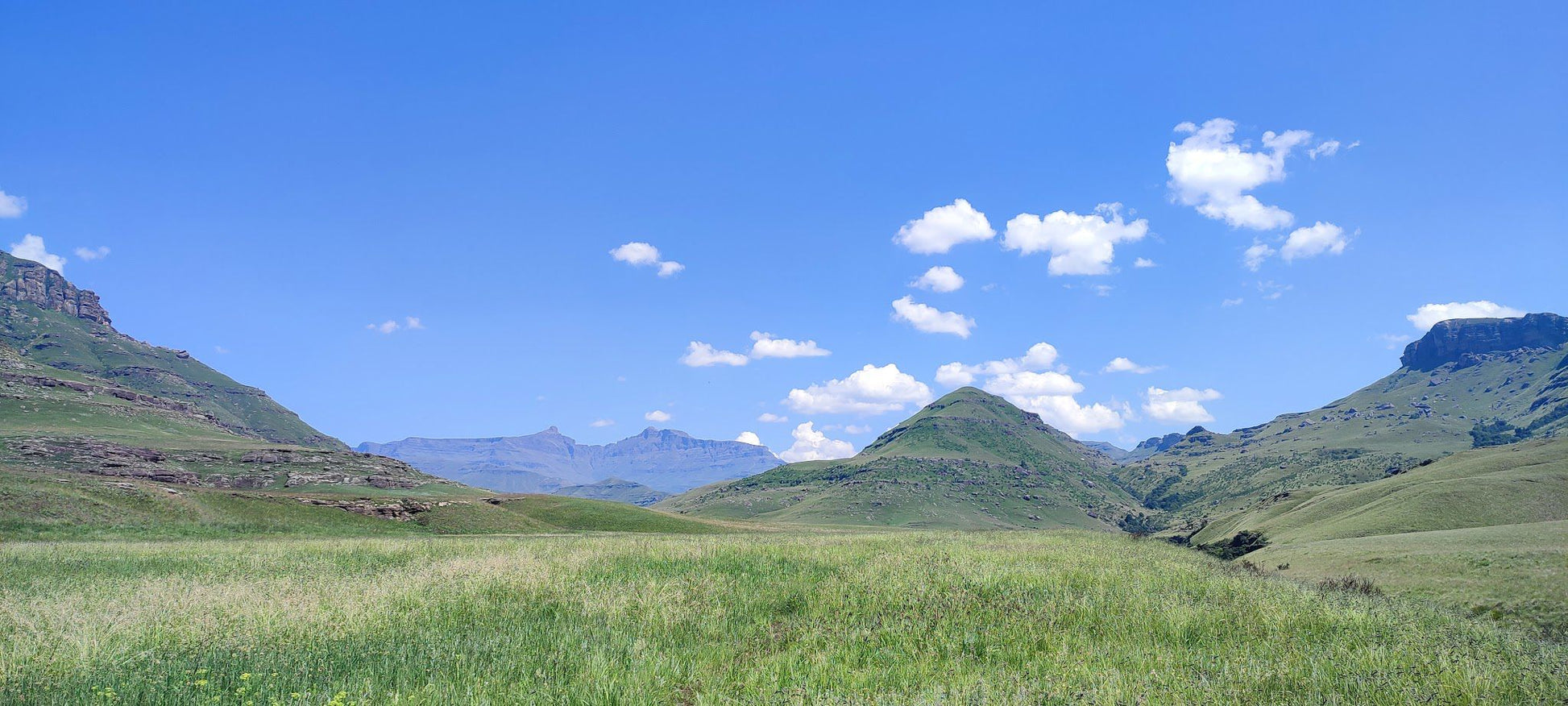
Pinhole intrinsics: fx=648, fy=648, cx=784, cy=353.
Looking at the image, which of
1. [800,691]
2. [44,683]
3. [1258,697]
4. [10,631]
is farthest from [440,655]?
[1258,697]

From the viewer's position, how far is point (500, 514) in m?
73.6

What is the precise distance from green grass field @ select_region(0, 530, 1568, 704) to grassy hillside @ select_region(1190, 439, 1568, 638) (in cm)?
603

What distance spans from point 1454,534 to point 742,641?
36900 millimetres

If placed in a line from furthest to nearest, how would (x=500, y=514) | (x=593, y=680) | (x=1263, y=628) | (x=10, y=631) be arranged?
(x=500, y=514) < (x=1263, y=628) < (x=10, y=631) < (x=593, y=680)

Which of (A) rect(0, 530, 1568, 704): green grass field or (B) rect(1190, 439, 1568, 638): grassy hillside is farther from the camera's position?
(B) rect(1190, 439, 1568, 638): grassy hillside

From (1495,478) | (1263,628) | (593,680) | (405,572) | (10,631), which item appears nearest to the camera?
(593,680)

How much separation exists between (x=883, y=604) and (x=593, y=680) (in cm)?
687

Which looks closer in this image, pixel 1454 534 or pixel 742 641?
pixel 742 641

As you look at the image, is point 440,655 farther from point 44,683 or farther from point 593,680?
point 44,683

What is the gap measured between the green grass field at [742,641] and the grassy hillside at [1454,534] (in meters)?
6.03

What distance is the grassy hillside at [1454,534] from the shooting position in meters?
18.7

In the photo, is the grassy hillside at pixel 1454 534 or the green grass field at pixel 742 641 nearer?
the green grass field at pixel 742 641

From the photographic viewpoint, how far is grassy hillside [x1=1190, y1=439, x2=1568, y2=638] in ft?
61.4

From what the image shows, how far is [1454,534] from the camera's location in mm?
30000
